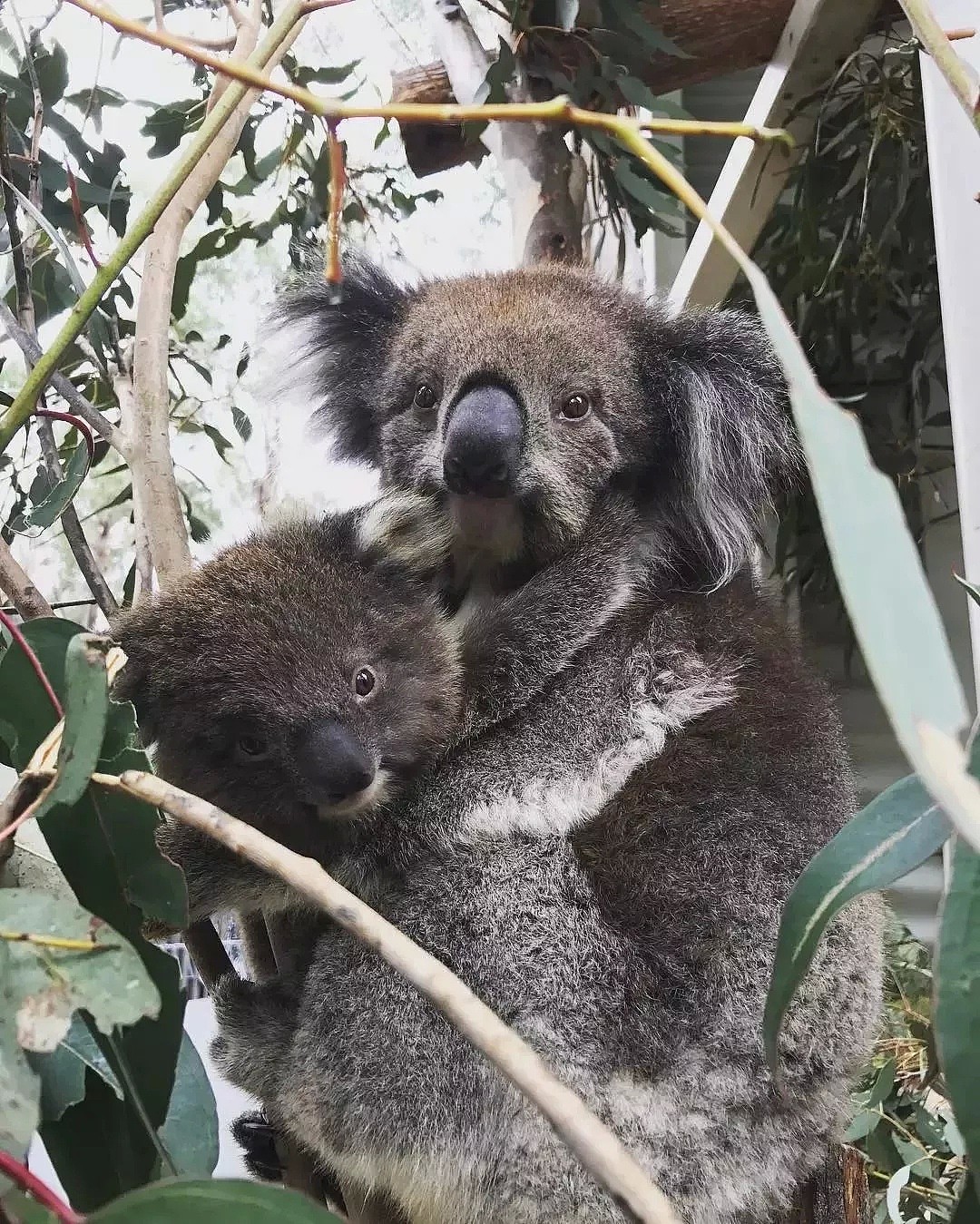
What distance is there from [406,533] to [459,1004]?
3.81 feet

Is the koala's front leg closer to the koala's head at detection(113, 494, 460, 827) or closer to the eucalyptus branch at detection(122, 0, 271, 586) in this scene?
the koala's head at detection(113, 494, 460, 827)

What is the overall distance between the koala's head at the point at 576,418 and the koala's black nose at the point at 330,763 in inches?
18.2

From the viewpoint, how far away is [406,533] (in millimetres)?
1590

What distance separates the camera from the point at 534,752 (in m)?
1.50

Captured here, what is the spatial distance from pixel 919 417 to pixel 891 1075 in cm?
208

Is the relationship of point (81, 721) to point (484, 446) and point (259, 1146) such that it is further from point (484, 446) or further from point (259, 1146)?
point (259, 1146)

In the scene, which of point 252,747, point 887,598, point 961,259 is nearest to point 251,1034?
point 252,747

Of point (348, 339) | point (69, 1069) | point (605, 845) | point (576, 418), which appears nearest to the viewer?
point (69, 1069)

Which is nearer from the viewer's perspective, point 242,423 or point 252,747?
point 252,747

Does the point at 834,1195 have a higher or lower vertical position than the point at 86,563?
lower

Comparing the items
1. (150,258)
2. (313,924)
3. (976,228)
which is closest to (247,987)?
(313,924)

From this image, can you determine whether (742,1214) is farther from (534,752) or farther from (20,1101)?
(20,1101)

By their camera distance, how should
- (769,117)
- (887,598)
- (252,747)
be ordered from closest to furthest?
1. (887,598)
2. (252,747)
3. (769,117)

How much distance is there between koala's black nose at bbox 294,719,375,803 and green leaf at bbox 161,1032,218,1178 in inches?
16.4
